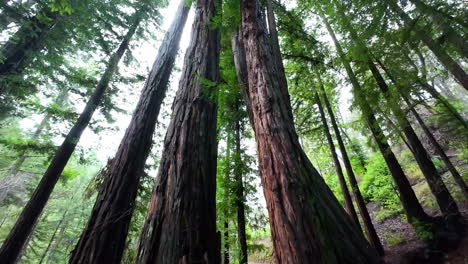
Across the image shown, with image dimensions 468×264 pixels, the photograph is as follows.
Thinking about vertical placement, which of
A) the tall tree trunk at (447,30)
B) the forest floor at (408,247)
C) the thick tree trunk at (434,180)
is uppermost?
the tall tree trunk at (447,30)

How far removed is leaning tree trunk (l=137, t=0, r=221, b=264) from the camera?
1.72 metres

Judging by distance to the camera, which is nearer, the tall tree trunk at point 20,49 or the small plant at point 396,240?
the tall tree trunk at point 20,49

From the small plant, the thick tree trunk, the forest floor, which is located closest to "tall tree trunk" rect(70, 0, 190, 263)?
the forest floor

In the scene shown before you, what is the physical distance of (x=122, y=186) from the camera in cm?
300

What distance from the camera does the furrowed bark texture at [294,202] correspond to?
44.6 inches

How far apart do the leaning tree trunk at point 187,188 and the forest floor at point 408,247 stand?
14.6 ft

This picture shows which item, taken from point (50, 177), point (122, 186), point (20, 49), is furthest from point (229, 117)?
point (20, 49)

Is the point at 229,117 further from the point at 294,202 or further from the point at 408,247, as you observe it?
the point at 408,247

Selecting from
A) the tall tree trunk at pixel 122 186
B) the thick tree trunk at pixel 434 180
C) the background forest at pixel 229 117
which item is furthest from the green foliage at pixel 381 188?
the tall tree trunk at pixel 122 186

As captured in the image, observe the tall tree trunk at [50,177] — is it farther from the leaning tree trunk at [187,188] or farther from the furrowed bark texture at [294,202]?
the furrowed bark texture at [294,202]

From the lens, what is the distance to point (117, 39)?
7.83 meters

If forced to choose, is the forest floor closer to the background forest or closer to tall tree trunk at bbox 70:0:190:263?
the background forest

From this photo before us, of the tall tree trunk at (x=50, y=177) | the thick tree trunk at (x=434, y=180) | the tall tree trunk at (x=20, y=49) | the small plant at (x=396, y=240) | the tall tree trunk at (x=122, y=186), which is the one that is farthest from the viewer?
the small plant at (x=396, y=240)

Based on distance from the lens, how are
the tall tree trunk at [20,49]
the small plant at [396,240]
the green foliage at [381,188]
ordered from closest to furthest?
the tall tree trunk at [20,49] → the small plant at [396,240] → the green foliage at [381,188]
